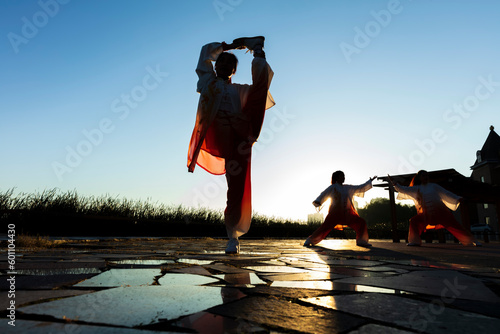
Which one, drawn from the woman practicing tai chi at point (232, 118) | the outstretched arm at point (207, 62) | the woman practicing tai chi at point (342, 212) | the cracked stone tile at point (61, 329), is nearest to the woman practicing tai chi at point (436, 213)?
the woman practicing tai chi at point (342, 212)

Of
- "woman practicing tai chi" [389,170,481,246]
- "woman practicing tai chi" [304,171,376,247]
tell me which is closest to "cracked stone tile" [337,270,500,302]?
"woman practicing tai chi" [304,171,376,247]

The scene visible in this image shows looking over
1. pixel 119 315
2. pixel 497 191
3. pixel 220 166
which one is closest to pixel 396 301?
pixel 119 315

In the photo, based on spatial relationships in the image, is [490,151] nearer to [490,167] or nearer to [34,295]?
[490,167]

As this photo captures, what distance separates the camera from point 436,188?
6.55 meters

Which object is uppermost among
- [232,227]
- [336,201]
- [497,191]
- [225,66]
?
[225,66]

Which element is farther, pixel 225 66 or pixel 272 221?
pixel 272 221

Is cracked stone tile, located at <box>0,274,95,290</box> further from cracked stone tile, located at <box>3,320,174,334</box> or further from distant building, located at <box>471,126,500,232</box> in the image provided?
distant building, located at <box>471,126,500,232</box>

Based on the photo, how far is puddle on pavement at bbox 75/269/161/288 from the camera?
1.56 metres

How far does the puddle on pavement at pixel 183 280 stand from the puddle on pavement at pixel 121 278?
0.07 m

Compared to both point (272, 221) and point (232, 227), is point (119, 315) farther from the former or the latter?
point (272, 221)

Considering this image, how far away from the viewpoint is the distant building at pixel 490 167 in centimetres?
3064

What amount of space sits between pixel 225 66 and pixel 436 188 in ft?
16.8

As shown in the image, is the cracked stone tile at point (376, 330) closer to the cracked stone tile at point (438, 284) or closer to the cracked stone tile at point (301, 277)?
the cracked stone tile at point (438, 284)

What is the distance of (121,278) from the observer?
5.76ft
